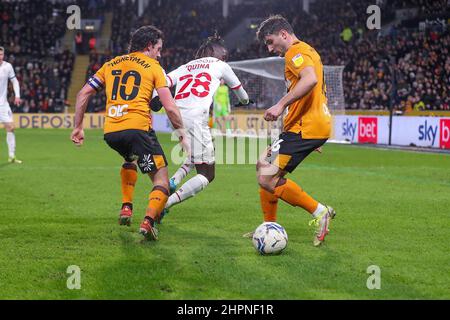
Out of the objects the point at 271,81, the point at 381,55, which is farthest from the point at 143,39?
the point at 381,55

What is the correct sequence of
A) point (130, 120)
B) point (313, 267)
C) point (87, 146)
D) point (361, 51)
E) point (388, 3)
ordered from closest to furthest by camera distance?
point (313, 267) < point (130, 120) < point (87, 146) < point (361, 51) < point (388, 3)

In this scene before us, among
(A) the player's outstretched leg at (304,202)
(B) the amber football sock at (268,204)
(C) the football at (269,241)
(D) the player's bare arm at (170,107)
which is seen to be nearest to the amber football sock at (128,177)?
(D) the player's bare arm at (170,107)

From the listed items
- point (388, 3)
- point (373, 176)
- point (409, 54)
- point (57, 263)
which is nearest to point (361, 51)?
point (409, 54)

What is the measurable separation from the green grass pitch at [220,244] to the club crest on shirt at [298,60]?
168 centimetres

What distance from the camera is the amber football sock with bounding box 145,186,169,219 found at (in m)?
7.30

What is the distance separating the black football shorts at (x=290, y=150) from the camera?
7.16 meters

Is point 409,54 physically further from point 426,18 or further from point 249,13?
point 249,13

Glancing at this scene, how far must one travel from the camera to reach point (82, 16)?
4819 centimetres

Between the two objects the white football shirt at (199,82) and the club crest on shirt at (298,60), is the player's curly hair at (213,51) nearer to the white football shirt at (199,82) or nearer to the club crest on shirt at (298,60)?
the white football shirt at (199,82)

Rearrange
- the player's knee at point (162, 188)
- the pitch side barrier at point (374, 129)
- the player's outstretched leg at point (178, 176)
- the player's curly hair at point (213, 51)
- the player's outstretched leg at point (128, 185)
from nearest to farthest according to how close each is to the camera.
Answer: the player's knee at point (162, 188) < the player's outstretched leg at point (128, 185) < the player's curly hair at point (213, 51) < the player's outstretched leg at point (178, 176) < the pitch side barrier at point (374, 129)

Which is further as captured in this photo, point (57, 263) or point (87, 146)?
point (87, 146)

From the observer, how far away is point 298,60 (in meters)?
6.98

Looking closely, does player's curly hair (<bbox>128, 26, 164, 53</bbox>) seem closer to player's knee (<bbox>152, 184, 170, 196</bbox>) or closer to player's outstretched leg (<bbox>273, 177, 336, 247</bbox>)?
player's knee (<bbox>152, 184, 170, 196</bbox>)

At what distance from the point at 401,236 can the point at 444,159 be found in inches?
448
